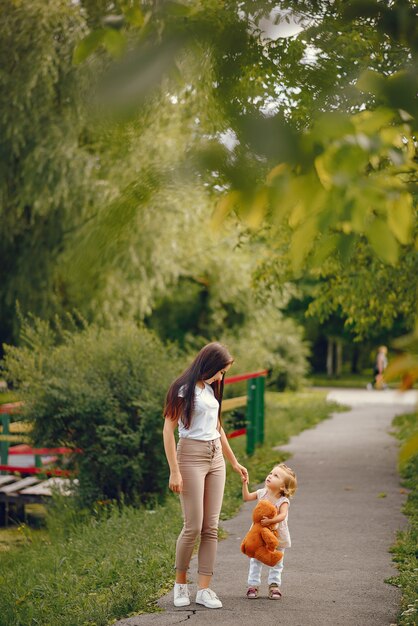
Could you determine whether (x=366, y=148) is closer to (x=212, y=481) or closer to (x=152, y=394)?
(x=212, y=481)

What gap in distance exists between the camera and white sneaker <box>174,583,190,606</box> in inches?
236

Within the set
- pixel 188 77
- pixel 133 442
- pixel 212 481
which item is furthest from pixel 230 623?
pixel 133 442

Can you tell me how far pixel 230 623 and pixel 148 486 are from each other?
5265mm

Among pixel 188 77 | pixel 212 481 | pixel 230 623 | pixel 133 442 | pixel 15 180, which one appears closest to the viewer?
pixel 188 77

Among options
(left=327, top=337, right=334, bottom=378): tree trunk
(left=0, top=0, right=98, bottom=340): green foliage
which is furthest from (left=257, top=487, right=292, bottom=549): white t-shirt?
(left=327, top=337, right=334, bottom=378): tree trunk

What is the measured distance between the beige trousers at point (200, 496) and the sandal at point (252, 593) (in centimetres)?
35

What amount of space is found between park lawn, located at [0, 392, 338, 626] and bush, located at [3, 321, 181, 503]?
0.36 meters

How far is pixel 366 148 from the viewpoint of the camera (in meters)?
2.45

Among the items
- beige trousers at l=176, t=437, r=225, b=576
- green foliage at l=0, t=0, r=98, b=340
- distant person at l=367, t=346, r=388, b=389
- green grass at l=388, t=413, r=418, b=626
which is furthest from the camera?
green foliage at l=0, t=0, r=98, b=340

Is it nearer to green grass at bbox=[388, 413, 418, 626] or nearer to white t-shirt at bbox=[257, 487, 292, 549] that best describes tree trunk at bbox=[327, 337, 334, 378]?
green grass at bbox=[388, 413, 418, 626]

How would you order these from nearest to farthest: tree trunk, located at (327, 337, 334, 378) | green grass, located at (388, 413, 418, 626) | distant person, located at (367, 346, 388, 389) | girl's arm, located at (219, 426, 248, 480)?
1. distant person, located at (367, 346, 388, 389)
2. green grass, located at (388, 413, 418, 626)
3. girl's arm, located at (219, 426, 248, 480)
4. tree trunk, located at (327, 337, 334, 378)

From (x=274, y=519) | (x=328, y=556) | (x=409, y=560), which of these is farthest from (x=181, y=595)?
(x=409, y=560)

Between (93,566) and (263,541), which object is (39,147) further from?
(263,541)

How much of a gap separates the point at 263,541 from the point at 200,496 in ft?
1.77
